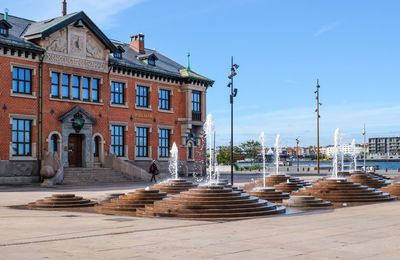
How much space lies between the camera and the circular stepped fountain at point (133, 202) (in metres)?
21.2

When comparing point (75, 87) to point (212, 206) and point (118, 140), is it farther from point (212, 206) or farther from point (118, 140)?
point (212, 206)

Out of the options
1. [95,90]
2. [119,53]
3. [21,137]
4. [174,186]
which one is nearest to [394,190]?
[174,186]

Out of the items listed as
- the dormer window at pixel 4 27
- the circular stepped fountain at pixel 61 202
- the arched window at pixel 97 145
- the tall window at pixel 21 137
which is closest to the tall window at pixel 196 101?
the arched window at pixel 97 145

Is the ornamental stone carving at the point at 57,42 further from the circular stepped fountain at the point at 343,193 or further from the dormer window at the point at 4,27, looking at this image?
the circular stepped fountain at the point at 343,193

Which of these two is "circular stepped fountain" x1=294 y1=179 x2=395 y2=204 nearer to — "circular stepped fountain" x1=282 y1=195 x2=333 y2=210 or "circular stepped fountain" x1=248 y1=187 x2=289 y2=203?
"circular stepped fountain" x1=248 y1=187 x2=289 y2=203

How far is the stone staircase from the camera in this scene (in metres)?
42.2

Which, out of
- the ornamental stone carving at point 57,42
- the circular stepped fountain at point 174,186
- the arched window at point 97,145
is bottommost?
the circular stepped fountain at point 174,186

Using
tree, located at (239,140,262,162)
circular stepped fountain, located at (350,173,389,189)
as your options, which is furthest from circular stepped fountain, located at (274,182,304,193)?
tree, located at (239,140,262,162)

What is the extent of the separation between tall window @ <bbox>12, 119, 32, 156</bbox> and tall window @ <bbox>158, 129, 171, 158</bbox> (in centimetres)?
1399

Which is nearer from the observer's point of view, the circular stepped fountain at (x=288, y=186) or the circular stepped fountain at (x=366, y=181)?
the circular stepped fountain at (x=288, y=186)

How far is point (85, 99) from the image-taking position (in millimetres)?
46094

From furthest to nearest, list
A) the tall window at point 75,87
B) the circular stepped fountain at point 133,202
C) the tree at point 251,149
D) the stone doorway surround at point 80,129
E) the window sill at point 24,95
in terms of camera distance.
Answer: the tree at point 251,149, the tall window at point 75,87, the stone doorway surround at point 80,129, the window sill at point 24,95, the circular stepped fountain at point 133,202

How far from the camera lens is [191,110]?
181 feet

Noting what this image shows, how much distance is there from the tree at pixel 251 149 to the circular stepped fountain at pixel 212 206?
129m
